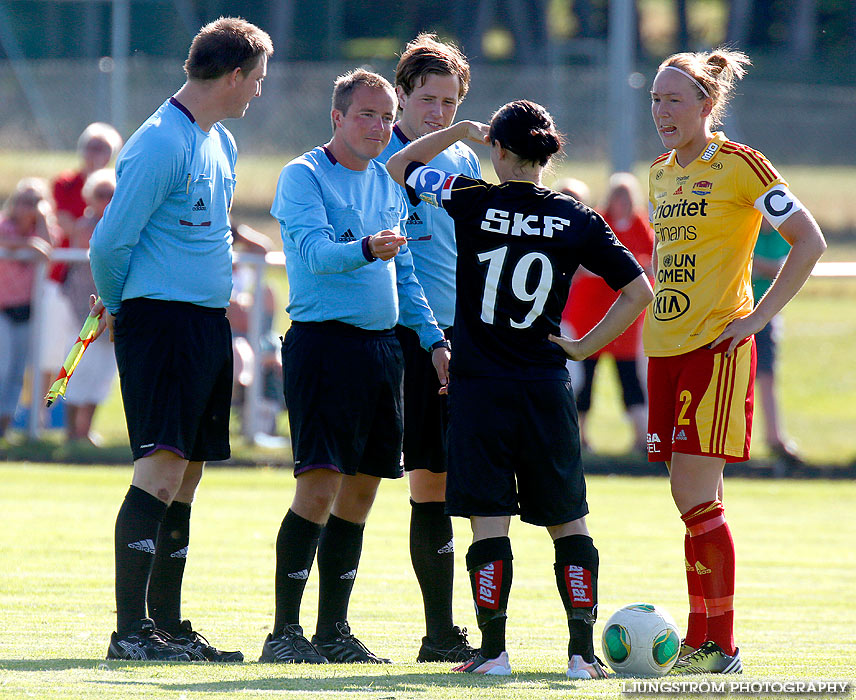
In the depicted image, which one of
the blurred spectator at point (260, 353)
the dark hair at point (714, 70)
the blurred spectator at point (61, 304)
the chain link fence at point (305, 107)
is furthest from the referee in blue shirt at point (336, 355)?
the chain link fence at point (305, 107)

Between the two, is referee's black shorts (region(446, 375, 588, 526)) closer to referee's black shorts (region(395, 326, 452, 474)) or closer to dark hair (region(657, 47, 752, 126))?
referee's black shorts (region(395, 326, 452, 474))

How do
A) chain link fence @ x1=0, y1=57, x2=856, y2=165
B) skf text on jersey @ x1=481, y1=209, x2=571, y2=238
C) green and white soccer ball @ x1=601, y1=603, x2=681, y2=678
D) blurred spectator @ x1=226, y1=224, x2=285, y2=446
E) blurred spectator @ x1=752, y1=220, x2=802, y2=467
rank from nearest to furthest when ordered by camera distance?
skf text on jersey @ x1=481, y1=209, x2=571, y2=238, green and white soccer ball @ x1=601, y1=603, x2=681, y2=678, blurred spectator @ x1=752, y1=220, x2=802, y2=467, blurred spectator @ x1=226, y1=224, x2=285, y2=446, chain link fence @ x1=0, y1=57, x2=856, y2=165

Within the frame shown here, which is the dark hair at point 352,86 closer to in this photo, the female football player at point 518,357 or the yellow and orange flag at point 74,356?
the female football player at point 518,357

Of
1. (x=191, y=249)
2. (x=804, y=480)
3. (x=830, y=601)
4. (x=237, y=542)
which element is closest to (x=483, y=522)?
(x=191, y=249)

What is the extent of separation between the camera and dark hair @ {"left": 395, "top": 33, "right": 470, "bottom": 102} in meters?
5.80

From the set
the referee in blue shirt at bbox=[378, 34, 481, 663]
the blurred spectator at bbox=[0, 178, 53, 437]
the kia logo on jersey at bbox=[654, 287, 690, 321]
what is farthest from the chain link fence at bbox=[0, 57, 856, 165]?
the kia logo on jersey at bbox=[654, 287, 690, 321]

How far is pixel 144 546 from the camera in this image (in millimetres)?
5227

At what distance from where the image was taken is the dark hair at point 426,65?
19.0 feet

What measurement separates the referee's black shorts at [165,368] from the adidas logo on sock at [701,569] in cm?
202

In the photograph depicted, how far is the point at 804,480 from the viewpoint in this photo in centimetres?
1304

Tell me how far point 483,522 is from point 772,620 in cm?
213

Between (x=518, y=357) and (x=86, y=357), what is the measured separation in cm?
825

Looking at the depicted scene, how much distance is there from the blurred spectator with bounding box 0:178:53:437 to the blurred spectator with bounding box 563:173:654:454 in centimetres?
500

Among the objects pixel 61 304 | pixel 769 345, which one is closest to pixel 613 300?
pixel 769 345
